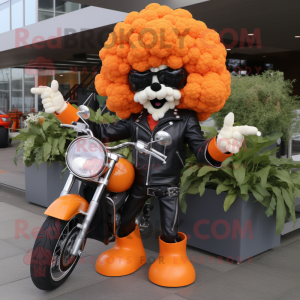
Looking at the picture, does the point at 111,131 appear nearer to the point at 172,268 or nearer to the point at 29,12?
the point at 172,268

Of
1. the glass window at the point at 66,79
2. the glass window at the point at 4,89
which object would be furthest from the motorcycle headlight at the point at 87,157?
the glass window at the point at 4,89

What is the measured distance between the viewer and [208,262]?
125 inches

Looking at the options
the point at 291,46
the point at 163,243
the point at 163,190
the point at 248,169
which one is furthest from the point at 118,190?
the point at 291,46

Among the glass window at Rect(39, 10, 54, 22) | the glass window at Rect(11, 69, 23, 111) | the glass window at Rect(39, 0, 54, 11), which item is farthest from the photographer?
the glass window at Rect(11, 69, 23, 111)

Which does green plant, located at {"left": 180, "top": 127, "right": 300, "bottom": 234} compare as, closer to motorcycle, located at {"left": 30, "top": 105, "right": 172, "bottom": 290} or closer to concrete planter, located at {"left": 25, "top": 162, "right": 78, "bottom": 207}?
motorcycle, located at {"left": 30, "top": 105, "right": 172, "bottom": 290}

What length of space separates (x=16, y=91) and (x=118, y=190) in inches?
908

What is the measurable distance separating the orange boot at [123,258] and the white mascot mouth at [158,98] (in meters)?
1.02

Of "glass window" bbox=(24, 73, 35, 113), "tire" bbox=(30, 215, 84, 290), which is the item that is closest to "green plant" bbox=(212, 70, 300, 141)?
"tire" bbox=(30, 215, 84, 290)

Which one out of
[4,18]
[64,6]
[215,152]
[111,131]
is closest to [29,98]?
[4,18]

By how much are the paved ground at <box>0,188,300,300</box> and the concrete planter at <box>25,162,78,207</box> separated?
3.91ft

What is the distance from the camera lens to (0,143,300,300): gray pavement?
259 centimetres

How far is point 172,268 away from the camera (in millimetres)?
2713

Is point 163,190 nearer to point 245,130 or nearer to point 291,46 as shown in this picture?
point 245,130

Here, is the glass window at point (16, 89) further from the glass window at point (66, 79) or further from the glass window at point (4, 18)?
the glass window at point (4, 18)
